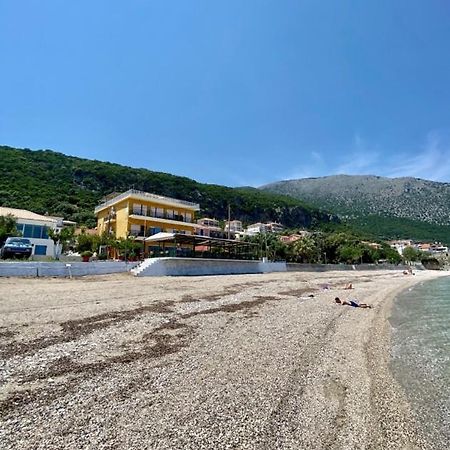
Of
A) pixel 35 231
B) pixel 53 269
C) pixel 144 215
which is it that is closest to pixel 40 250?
pixel 35 231

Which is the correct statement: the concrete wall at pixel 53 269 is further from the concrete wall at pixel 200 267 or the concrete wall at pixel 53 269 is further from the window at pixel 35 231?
the window at pixel 35 231

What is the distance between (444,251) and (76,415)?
200 metres

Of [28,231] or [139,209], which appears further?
[139,209]

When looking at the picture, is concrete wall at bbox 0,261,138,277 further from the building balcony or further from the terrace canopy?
the building balcony

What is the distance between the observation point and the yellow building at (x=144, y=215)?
139 ft

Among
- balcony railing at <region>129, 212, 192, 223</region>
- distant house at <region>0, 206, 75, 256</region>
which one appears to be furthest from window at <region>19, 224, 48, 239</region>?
balcony railing at <region>129, 212, 192, 223</region>

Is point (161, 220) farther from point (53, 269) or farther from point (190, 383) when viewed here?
point (190, 383)

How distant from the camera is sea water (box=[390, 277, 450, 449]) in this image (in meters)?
5.71

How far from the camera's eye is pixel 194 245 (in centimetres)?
3816

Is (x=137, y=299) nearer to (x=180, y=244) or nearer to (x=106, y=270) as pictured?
(x=106, y=270)

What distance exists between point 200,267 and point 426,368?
1018 inches

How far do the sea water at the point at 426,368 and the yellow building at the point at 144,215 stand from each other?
105 ft

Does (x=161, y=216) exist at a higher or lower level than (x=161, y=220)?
higher

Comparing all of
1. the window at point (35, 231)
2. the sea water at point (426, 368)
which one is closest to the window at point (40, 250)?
the window at point (35, 231)
